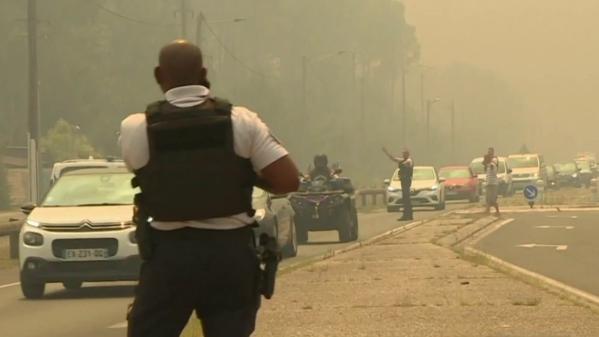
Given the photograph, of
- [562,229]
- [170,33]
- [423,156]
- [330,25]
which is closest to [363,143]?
[170,33]

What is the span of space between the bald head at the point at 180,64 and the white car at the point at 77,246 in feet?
37.8

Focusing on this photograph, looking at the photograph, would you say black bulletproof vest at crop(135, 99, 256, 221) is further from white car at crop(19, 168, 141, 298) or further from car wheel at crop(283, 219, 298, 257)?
car wheel at crop(283, 219, 298, 257)

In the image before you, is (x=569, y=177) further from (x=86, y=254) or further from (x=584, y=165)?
(x=86, y=254)

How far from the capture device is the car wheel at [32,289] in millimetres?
18219

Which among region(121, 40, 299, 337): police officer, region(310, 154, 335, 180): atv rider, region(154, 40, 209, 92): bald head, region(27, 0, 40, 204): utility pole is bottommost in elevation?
region(121, 40, 299, 337): police officer

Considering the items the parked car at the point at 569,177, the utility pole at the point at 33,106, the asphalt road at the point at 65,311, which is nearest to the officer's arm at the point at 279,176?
the asphalt road at the point at 65,311

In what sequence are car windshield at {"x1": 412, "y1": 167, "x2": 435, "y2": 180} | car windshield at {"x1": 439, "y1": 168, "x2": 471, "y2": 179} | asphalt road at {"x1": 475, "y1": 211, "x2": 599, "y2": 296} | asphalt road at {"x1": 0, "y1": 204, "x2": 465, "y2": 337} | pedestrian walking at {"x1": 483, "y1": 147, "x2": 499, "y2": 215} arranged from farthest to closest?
car windshield at {"x1": 439, "y1": 168, "x2": 471, "y2": 179}
car windshield at {"x1": 412, "y1": 167, "x2": 435, "y2": 180}
pedestrian walking at {"x1": 483, "y1": 147, "x2": 499, "y2": 215}
asphalt road at {"x1": 475, "y1": 211, "x2": 599, "y2": 296}
asphalt road at {"x1": 0, "y1": 204, "x2": 465, "y2": 337}

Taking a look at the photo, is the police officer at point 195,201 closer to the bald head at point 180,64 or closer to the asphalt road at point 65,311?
the bald head at point 180,64

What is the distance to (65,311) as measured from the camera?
54.4ft

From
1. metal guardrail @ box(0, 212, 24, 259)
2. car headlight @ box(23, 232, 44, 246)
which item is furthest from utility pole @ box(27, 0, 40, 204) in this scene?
car headlight @ box(23, 232, 44, 246)

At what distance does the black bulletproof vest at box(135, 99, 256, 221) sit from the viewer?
5.96m

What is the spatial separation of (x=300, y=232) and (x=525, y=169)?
146ft

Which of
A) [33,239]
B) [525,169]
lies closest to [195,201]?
[33,239]

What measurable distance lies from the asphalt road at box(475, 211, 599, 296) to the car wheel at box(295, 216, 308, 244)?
368 cm
